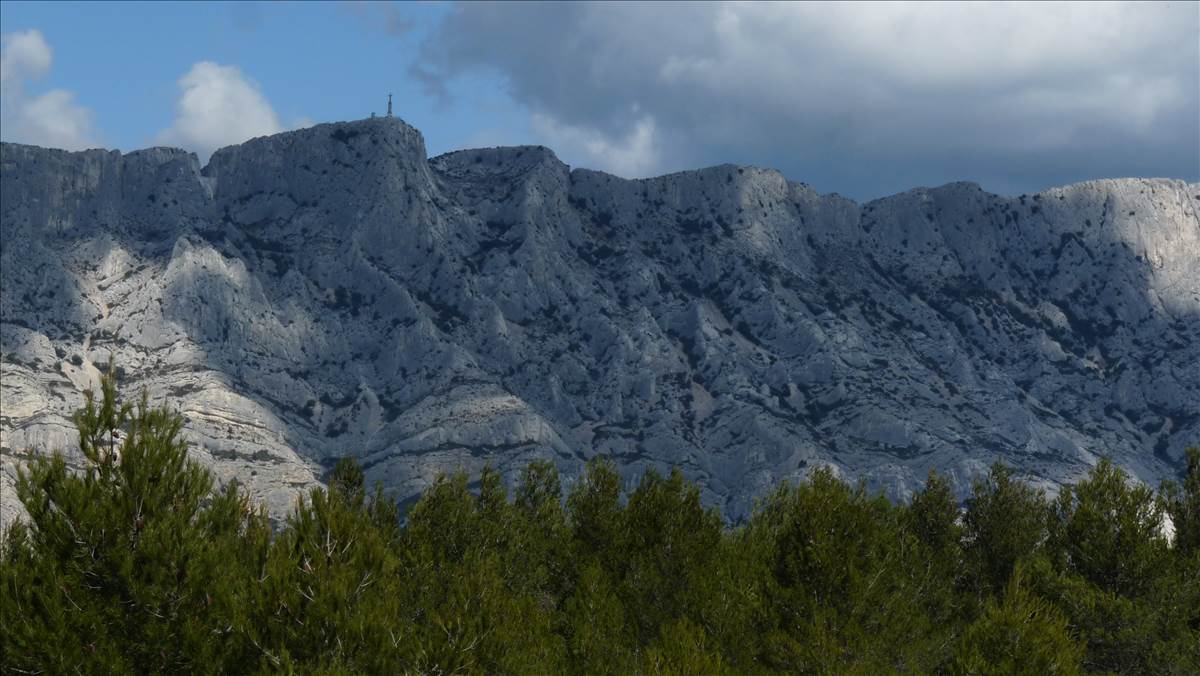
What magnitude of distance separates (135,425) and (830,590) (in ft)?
121

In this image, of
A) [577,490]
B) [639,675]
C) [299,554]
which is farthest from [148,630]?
[577,490]

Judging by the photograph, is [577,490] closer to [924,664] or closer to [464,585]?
[924,664]

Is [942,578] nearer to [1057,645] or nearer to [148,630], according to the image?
[1057,645]

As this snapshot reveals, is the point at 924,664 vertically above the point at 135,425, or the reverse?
the point at 135,425

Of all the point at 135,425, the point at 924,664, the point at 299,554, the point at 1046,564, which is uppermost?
the point at 135,425

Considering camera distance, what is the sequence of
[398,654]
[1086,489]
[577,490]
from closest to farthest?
1. [398,654]
2. [1086,489]
3. [577,490]

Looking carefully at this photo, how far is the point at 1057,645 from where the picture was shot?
4941 cm

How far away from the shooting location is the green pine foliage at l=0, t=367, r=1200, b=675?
1452 inches

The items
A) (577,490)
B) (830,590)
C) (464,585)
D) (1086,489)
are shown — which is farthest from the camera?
(577,490)

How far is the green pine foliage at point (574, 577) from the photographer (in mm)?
36875

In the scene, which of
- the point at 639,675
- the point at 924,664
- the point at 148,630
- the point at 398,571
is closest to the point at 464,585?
the point at 639,675

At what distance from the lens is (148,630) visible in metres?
36.6

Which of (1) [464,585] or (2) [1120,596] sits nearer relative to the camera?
(1) [464,585]

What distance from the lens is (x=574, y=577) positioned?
3194 inches
